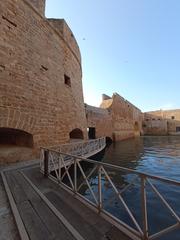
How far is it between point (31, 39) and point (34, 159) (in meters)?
5.61

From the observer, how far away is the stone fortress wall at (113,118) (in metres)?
17.6

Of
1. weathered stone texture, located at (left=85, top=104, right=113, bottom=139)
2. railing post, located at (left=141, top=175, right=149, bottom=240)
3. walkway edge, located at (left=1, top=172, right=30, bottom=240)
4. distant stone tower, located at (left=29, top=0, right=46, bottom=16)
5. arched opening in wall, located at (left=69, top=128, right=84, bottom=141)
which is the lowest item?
walkway edge, located at (left=1, top=172, right=30, bottom=240)

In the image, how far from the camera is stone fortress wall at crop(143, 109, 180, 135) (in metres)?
38.5

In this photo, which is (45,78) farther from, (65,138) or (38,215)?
(38,215)

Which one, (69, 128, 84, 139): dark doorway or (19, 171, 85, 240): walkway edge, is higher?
(69, 128, 84, 139): dark doorway

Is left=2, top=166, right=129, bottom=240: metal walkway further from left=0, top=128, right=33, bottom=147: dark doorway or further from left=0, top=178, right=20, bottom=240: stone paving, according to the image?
left=0, top=128, right=33, bottom=147: dark doorway

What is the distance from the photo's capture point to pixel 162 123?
39438 millimetres

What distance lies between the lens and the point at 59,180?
157 inches

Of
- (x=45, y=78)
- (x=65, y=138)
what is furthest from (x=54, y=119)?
(x=45, y=78)

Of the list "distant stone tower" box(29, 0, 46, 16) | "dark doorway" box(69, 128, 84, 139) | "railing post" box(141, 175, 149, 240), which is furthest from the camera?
"dark doorway" box(69, 128, 84, 139)

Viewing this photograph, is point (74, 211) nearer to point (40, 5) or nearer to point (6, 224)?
point (6, 224)

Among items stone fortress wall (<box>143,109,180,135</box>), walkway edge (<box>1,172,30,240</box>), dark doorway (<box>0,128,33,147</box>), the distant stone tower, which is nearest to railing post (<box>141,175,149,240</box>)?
walkway edge (<box>1,172,30,240</box>)

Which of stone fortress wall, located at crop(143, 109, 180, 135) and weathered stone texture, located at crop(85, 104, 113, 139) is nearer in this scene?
weathered stone texture, located at crop(85, 104, 113, 139)

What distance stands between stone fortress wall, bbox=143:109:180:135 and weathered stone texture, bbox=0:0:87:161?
1374 inches
